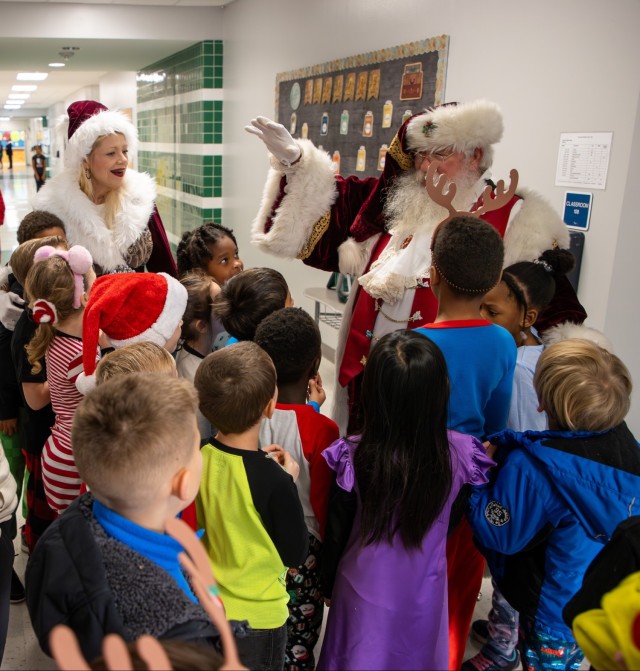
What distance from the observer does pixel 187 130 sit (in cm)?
680

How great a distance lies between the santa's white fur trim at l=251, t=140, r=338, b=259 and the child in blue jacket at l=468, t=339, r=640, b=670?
3.53 ft

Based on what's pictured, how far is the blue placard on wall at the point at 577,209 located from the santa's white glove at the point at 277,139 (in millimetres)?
1102

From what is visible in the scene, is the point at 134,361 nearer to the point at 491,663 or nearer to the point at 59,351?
the point at 59,351

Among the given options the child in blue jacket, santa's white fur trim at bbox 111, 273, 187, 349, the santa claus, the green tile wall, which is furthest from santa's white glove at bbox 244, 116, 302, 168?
the green tile wall

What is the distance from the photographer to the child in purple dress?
127 cm

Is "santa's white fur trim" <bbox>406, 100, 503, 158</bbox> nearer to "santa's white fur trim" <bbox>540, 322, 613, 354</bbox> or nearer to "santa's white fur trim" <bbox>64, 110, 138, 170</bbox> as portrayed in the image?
"santa's white fur trim" <bbox>540, 322, 613, 354</bbox>

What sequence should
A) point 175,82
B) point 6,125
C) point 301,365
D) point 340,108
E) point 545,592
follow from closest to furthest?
point 545,592 → point 301,365 → point 340,108 → point 175,82 → point 6,125

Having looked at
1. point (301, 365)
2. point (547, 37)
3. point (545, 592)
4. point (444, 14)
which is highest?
point (444, 14)

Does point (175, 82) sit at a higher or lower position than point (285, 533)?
higher

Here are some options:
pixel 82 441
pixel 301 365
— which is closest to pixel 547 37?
pixel 301 365

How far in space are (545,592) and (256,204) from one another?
4591mm

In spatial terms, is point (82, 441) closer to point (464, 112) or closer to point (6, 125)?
point (464, 112)

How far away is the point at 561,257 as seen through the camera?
73.3 inches

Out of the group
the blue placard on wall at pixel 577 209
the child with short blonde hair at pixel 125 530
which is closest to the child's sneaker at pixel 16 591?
the child with short blonde hair at pixel 125 530
